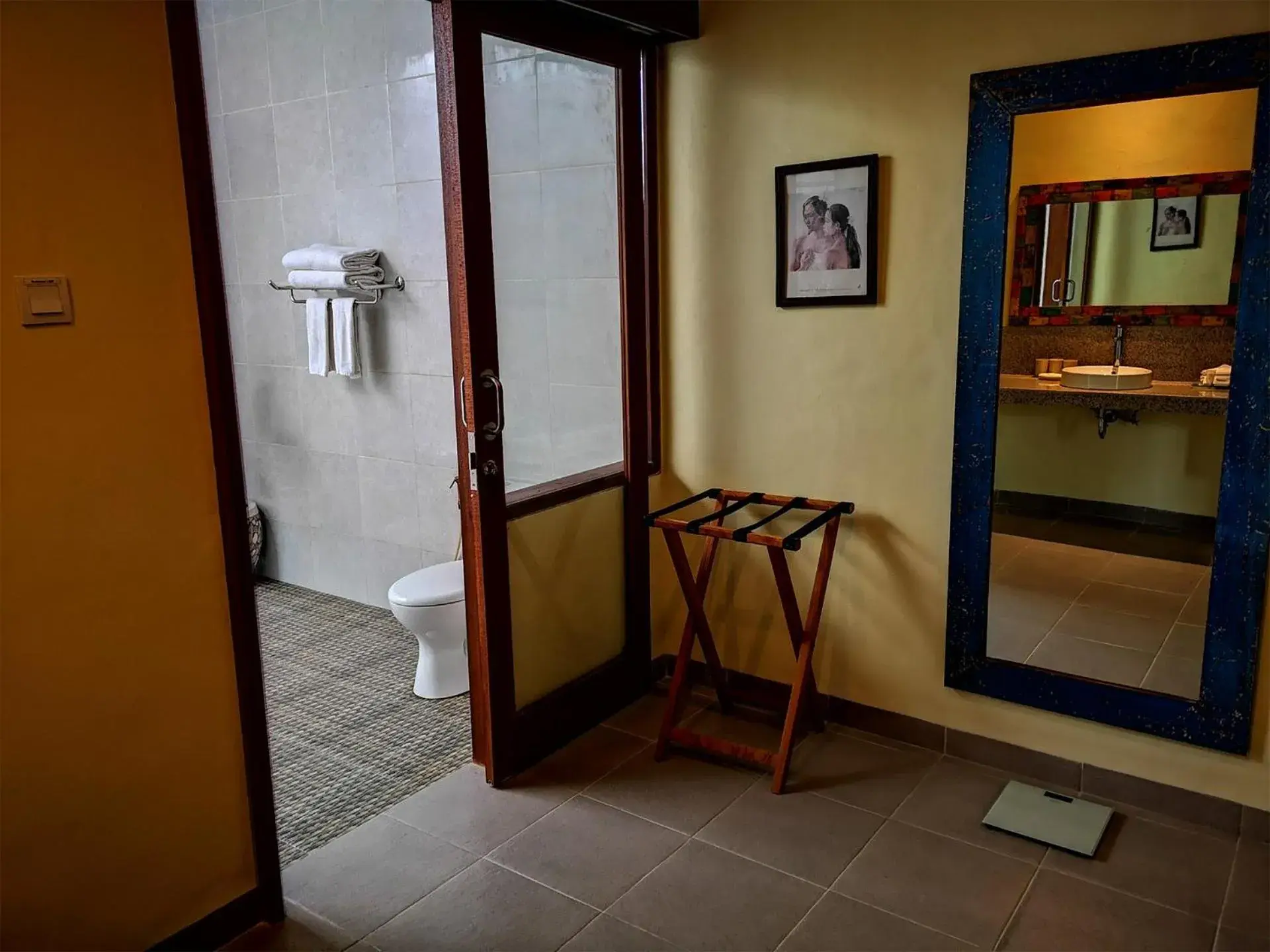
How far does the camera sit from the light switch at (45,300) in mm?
1581

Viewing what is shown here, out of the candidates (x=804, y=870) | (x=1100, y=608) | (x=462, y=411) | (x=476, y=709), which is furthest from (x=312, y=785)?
(x=1100, y=608)

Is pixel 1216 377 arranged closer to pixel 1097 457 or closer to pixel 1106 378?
pixel 1106 378

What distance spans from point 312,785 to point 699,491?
56.7 inches

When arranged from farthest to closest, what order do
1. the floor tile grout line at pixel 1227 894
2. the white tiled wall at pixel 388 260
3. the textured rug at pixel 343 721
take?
the white tiled wall at pixel 388 260, the textured rug at pixel 343 721, the floor tile grout line at pixel 1227 894

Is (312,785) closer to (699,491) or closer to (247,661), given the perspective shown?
(247,661)

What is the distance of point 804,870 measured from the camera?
224cm

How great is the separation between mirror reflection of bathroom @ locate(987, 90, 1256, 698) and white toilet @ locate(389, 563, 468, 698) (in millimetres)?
1647

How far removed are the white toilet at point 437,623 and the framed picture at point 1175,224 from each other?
2199 mm

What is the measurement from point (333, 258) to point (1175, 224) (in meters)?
2.69

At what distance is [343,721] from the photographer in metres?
→ 3.04

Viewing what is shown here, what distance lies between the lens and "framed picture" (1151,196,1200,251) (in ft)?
7.36

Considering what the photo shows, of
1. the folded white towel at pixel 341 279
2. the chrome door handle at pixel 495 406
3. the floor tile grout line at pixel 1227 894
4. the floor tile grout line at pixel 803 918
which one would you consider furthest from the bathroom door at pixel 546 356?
the floor tile grout line at pixel 1227 894

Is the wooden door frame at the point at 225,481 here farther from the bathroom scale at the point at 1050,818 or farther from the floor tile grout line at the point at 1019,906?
the bathroom scale at the point at 1050,818

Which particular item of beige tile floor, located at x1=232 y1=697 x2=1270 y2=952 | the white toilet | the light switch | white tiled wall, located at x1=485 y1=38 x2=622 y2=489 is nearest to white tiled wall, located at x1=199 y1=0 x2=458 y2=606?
the white toilet
